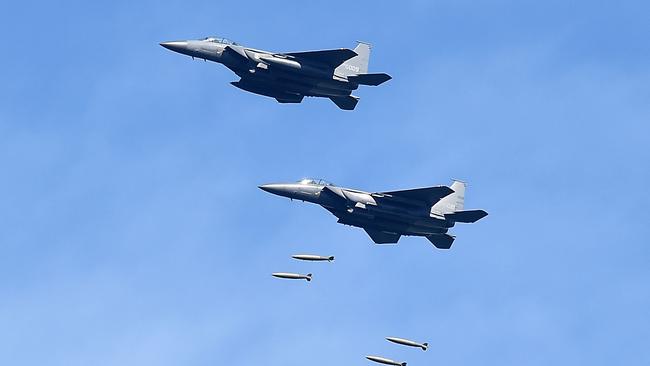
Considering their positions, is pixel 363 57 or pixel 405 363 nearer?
pixel 405 363

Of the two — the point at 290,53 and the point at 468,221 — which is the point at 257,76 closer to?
the point at 290,53

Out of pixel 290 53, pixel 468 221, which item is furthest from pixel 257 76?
pixel 468 221

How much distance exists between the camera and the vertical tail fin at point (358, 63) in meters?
108

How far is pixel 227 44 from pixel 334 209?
52.0 feet

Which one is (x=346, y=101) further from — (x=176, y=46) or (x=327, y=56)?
(x=176, y=46)

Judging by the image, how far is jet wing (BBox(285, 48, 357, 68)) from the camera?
10606cm

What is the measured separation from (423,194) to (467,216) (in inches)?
144

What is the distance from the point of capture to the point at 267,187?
10469cm

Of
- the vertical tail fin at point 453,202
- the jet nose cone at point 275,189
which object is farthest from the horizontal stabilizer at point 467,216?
the jet nose cone at point 275,189

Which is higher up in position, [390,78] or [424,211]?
[390,78]

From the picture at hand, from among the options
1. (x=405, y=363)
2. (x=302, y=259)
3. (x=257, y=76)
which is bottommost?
(x=405, y=363)

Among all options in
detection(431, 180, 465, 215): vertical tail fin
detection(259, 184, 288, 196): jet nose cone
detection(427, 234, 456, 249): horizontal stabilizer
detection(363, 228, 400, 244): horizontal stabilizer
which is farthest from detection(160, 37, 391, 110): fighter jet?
detection(427, 234, 456, 249): horizontal stabilizer

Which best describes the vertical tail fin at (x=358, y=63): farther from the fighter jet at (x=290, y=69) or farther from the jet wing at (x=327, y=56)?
the jet wing at (x=327, y=56)

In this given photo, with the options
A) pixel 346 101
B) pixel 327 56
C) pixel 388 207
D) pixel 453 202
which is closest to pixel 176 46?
pixel 327 56
